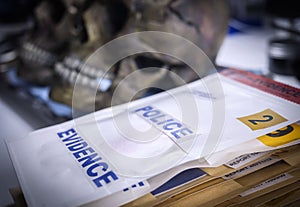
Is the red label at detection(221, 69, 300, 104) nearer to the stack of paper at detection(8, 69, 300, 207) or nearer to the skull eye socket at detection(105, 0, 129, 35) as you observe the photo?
the stack of paper at detection(8, 69, 300, 207)

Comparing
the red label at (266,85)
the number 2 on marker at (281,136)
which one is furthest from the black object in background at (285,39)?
the number 2 on marker at (281,136)

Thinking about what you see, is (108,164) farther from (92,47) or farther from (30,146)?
(92,47)

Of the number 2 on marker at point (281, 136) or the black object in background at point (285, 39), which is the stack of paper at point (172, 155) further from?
the black object in background at point (285, 39)

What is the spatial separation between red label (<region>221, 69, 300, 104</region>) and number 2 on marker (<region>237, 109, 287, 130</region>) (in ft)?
0.13

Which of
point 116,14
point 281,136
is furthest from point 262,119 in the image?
point 116,14

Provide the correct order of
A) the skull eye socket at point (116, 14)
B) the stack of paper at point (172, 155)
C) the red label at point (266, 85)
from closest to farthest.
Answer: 1. the stack of paper at point (172, 155)
2. the red label at point (266, 85)
3. the skull eye socket at point (116, 14)

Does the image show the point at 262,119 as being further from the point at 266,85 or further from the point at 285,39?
the point at 285,39

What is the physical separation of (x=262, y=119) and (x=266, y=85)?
97 mm

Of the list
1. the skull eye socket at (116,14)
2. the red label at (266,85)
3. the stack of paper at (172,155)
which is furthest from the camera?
the skull eye socket at (116,14)

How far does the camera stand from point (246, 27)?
3.75 feet

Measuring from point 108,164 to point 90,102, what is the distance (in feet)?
0.84

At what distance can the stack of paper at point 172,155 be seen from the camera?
0.35m

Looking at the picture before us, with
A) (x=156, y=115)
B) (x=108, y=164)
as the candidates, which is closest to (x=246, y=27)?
(x=156, y=115)

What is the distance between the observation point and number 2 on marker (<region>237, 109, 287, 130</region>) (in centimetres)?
42
